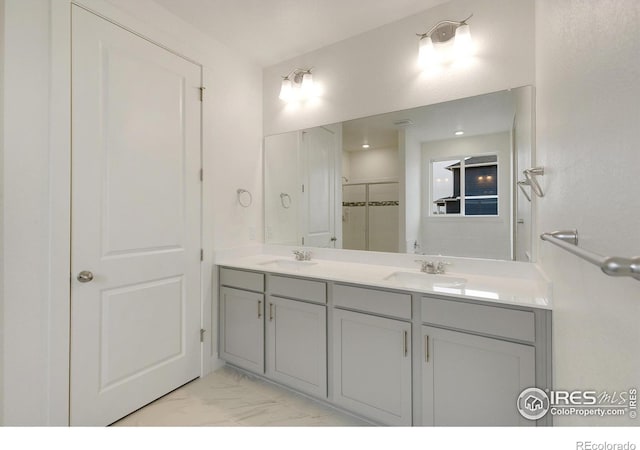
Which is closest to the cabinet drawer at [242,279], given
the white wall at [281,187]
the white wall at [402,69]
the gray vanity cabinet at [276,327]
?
the gray vanity cabinet at [276,327]

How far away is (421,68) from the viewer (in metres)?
2.00

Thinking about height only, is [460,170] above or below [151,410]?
above

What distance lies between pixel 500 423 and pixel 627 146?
1.31 m

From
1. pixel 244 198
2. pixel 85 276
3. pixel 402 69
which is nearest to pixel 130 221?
pixel 85 276

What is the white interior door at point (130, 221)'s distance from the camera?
1.58 m

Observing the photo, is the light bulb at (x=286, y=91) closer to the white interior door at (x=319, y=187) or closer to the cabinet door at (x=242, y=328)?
the white interior door at (x=319, y=187)

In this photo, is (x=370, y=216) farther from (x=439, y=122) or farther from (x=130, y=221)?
(x=130, y=221)

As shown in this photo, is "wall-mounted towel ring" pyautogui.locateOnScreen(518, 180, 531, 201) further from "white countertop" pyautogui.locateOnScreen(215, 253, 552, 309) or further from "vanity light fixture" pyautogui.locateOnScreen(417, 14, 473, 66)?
"vanity light fixture" pyautogui.locateOnScreen(417, 14, 473, 66)

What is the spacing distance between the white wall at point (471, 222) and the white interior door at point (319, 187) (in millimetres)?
707

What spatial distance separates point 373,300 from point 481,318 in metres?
0.54

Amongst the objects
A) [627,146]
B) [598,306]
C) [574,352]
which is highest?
[627,146]

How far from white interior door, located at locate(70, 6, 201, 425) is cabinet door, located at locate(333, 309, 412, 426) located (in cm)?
118
